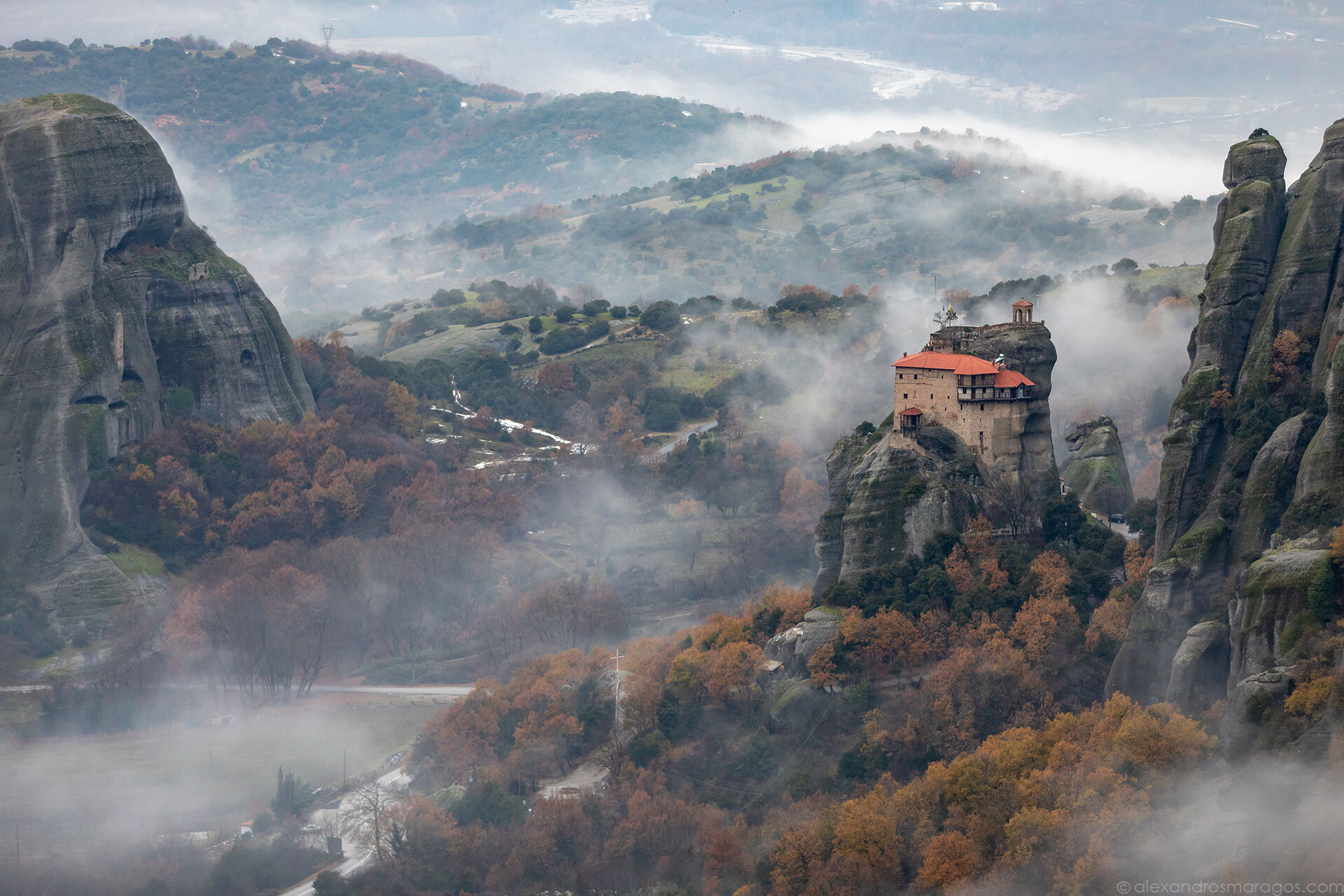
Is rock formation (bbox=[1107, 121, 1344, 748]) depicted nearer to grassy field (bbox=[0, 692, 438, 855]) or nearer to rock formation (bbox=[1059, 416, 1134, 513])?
rock formation (bbox=[1059, 416, 1134, 513])

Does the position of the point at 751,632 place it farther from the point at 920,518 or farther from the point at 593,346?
the point at 593,346

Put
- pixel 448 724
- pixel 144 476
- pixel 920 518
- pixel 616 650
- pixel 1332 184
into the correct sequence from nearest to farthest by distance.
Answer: pixel 1332 184
pixel 920 518
pixel 448 724
pixel 616 650
pixel 144 476

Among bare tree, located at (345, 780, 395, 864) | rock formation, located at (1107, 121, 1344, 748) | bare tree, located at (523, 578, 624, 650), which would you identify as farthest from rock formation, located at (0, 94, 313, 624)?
rock formation, located at (1107, 121, 1344, 748)

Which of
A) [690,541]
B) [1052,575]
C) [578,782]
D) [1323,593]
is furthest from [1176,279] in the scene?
[1323,593]

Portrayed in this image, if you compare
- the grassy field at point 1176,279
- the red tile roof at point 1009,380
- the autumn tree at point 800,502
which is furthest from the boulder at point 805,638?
the grassy field at point 1176,279

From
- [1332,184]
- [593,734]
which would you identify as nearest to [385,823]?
[593,734]

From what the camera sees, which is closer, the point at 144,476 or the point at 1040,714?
the point at 1040,714

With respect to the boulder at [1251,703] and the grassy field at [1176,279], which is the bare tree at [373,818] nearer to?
the boulder at [1251,703]
